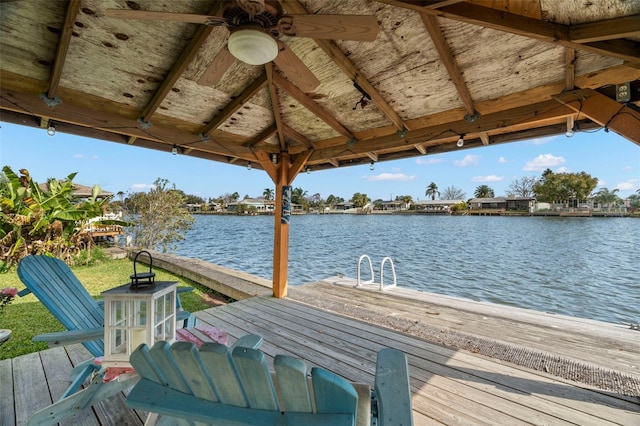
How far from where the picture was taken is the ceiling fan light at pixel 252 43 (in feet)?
4.64

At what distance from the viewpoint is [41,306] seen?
454 centimetres

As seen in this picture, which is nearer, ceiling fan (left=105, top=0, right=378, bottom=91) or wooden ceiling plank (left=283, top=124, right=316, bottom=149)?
ceiling fan (left=105, top=0, right=378, bottom=91)

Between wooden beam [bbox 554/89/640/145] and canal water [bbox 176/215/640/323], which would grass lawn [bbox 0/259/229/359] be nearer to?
canal water [bbox 176/215/640/323]

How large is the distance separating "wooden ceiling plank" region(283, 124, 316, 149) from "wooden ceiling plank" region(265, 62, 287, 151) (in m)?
0.07

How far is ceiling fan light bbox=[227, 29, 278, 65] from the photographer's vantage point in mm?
1414

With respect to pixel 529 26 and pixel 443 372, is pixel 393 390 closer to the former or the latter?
pixel 443 372

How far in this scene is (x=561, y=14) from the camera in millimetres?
1600

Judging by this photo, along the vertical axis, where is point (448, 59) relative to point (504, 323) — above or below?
above

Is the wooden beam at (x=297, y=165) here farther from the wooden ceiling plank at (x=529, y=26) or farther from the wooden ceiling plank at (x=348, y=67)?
the wooden ceiling plank at (x=529, y=26)

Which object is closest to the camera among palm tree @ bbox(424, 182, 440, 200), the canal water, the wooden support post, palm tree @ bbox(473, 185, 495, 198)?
the wooden support post

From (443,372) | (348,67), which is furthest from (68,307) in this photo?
(443,372)

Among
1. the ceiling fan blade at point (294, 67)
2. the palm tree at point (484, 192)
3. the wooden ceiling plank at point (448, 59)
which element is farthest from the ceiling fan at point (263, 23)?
the palm tree at point (484, 192)

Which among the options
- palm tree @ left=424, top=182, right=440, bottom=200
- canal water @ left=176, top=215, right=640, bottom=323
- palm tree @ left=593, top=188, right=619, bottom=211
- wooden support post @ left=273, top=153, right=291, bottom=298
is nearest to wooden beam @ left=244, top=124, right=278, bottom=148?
wooden support post @ left=273, top=153, right=291, bottom=298

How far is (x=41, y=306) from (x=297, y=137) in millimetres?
4862
